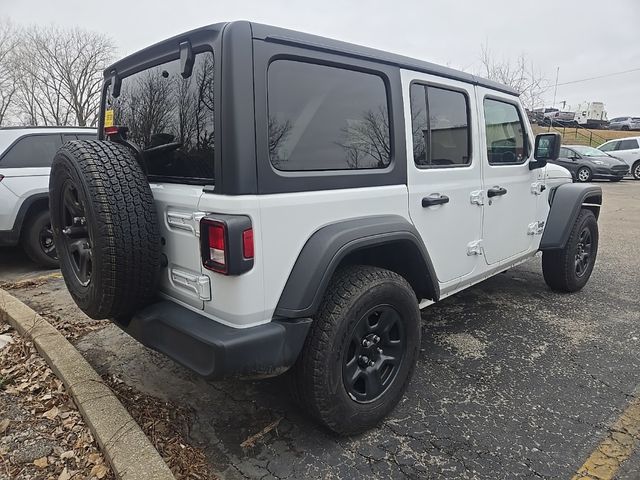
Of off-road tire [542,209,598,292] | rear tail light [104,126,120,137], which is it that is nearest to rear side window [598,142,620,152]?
off-road tire [542,209,598,292]

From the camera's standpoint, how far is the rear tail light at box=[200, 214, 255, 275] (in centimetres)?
186

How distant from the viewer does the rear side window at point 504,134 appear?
135 inches

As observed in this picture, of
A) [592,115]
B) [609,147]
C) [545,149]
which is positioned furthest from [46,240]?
[592,115]

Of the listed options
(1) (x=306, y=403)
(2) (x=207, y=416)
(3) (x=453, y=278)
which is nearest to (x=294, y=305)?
(1) (x=306, y=403)

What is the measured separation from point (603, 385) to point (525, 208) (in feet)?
5.05

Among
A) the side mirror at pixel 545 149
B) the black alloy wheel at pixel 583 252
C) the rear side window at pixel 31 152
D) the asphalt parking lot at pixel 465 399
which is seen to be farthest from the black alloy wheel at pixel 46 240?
the black alloy wheel at pixel 583 252

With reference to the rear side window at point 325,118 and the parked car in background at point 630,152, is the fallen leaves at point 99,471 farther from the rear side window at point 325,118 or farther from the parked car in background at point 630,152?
the parked car in background at point 630,152

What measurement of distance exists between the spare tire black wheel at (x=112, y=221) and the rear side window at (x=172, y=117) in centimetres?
20

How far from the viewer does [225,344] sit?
1893mm

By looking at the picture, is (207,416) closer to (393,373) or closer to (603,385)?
(393,373)

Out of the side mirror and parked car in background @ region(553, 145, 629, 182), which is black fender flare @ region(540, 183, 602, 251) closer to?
the side mirror

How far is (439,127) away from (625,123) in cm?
4276

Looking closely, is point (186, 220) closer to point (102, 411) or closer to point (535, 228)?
point (102, 411)

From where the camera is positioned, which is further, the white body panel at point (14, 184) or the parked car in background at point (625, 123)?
the parked car in background at point (625, 123)
